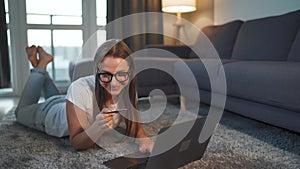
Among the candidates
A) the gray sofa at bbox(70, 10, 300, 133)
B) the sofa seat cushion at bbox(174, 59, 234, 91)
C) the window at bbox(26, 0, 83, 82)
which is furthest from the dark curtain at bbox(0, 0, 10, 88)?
the sofa seat cushion at bbox(174, 59, 234, 91)

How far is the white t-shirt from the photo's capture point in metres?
1.11

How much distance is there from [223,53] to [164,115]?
0.98 metres

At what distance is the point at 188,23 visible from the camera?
139 inches

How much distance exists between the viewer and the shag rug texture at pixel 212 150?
103cm

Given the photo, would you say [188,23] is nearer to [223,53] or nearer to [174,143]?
[223,53]

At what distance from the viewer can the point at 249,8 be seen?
269 centimetres

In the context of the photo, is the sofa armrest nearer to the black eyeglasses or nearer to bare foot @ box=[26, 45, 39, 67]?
bare foot @ box=[26, 45, 39, 67]

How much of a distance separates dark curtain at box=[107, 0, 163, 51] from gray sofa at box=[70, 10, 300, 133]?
67 cm

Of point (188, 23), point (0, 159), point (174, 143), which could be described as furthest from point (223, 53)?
point (0, 159)

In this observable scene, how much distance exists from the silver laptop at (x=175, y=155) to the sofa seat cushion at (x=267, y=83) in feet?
1.53

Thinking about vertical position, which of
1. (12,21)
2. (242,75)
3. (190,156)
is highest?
(12,21)

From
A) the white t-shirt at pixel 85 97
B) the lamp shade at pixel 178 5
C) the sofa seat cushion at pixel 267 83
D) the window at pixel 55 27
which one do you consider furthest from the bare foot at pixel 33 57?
the lamp shade at pixel 178 5

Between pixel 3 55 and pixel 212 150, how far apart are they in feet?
8.38

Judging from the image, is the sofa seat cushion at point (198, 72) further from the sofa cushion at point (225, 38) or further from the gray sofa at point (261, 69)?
the sofa cushion at point (225, 38)
